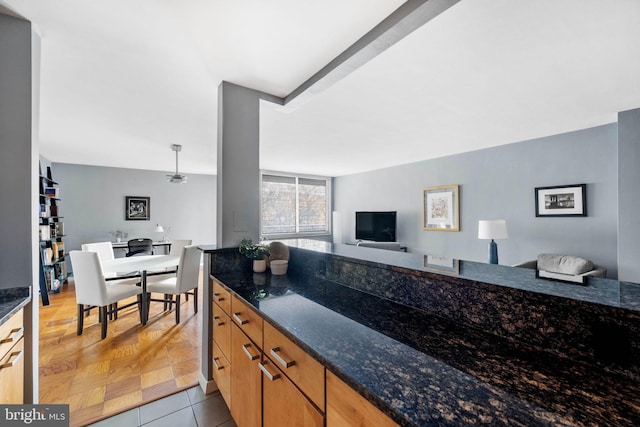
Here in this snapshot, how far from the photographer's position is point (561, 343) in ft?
2.56

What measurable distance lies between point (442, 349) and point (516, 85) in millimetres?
2273

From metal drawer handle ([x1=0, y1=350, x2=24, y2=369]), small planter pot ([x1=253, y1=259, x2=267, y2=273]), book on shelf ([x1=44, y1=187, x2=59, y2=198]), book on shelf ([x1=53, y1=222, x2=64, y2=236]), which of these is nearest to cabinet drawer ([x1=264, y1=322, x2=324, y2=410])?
small planter pot ([x1=253, y1=259, x2=267, y2=273])

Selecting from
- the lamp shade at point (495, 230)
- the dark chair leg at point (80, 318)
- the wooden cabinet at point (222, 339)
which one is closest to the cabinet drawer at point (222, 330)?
the wooden cabinet at point (222, 339)

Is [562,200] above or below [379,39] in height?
below

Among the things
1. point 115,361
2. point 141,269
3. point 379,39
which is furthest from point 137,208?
point 379,39

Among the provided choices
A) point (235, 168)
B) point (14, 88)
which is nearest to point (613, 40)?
point (235, 168)

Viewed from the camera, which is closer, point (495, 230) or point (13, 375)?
point (13, 375)

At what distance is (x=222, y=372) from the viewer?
171 centimetres

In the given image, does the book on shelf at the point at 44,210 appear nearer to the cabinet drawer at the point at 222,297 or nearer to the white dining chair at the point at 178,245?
the white dining chair at the point at 178,245

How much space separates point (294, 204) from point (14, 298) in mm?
5714

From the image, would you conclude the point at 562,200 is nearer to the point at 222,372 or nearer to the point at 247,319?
the point at 247,319

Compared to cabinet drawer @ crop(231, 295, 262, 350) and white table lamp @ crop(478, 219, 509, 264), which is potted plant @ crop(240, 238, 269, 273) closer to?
cabinet drawer @ crop(231, 295, 262, 350)

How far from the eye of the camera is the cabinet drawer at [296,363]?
2.74ft

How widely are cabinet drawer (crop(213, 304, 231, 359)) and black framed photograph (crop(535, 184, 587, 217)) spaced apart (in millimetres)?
4009
